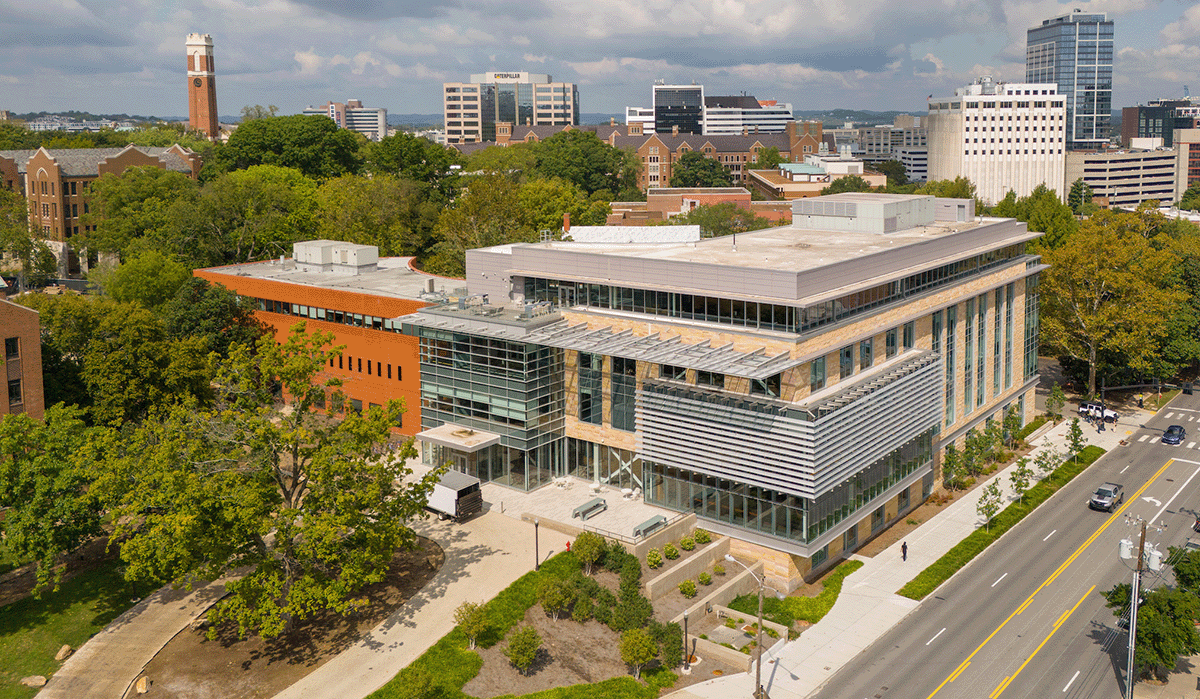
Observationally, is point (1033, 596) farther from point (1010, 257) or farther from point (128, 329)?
point (128, 329)

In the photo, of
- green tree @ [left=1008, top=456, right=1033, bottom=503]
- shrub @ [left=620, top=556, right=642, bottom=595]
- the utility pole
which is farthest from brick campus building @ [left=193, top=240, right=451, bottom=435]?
the utility pole

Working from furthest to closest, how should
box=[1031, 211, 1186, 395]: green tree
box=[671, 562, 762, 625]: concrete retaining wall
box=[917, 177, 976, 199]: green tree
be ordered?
box=[917, 177, 976, 199]: green tree → box=[1031, 211, 1186, 395]: green tree → box=[671, 562, 762, 625]: concrete retaining wall

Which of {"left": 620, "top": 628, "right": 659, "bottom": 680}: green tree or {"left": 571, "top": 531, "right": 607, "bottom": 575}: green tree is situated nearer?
{"left": 620, "top": 628, "right": 659, "bottom": 680}: green tree

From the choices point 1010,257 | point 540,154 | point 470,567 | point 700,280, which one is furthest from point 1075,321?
point 540,154

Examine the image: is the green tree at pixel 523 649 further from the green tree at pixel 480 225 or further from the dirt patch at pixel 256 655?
the green tree at pixel 480 225

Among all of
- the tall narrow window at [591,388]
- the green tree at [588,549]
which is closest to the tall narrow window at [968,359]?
the tall narrow window at [591,388]

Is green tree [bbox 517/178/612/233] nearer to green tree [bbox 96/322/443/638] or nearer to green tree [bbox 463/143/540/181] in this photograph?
green tree [bbox 463/143/540/181]

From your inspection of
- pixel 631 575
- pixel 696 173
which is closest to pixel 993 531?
pixel 631 575
